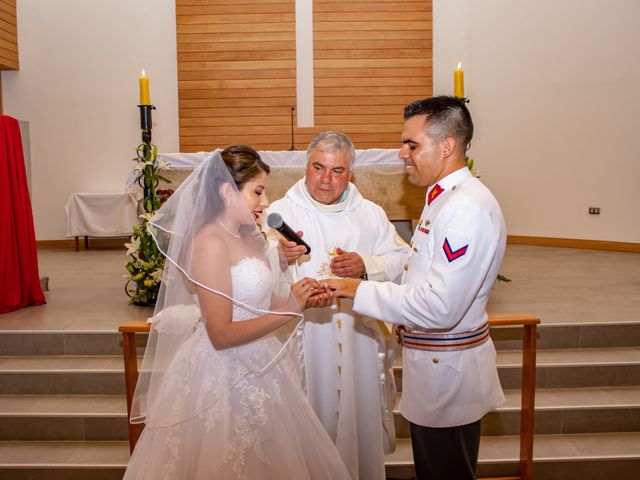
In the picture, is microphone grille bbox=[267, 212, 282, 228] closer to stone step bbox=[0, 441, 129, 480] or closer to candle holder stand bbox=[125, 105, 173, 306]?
stone step bbox=[0, 441, 129, 480]

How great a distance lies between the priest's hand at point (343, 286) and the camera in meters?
2.26

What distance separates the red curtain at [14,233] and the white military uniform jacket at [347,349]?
3.34 metres

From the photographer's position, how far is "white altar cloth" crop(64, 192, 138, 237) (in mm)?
8938

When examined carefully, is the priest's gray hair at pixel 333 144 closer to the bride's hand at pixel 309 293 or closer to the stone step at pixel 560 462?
the bride's hand at pixel 309 293

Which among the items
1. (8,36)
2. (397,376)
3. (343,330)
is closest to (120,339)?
(397,376)

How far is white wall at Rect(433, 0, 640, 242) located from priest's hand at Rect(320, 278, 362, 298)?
7206 mm

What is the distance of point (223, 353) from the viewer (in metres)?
2.14

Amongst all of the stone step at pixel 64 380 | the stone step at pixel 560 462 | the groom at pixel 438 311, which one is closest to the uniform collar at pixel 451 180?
the groom at pixel 438 311

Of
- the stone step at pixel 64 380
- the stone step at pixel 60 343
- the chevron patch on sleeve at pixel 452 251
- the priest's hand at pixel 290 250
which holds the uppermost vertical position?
the chevron patch on sleeve at pixel 452 251

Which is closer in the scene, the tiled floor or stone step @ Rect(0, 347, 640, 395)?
stone step @ Rect(0, 347, 640, 395)

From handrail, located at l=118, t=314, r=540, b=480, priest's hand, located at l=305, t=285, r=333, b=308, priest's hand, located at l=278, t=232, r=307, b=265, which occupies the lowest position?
handrail, located at l=118, t=314, r=540, b=480

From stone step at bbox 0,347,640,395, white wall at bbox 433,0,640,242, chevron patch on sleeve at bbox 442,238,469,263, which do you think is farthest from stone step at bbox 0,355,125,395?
white wall at bbox 433,0,640,242

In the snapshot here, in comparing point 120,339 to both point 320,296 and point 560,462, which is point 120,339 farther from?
point 560,462

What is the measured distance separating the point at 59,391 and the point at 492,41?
310 inches
